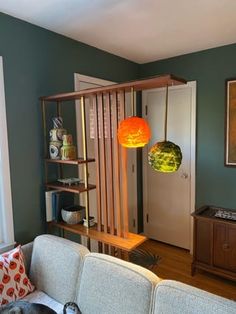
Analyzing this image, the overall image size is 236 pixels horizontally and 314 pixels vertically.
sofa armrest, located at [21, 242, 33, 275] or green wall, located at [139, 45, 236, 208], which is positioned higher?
green wall, located at [139, 45, 236, 208]

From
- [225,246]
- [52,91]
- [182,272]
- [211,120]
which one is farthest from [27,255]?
[211,120]

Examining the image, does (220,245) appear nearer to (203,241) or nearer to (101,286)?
(203,241)

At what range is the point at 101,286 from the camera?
1.46 meters

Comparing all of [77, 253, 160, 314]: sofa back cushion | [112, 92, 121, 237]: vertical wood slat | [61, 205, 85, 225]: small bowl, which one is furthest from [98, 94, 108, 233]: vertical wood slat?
[77, 253, 160, 314]: sofa back cushion

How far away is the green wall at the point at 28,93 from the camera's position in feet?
6.47

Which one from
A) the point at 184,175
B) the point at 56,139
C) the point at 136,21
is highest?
the point at 136,21

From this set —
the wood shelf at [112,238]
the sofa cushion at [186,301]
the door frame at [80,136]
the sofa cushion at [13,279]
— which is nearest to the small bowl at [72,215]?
the wood shelf at [112,238]

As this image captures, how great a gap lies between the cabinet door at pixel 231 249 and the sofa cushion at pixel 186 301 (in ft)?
4.46

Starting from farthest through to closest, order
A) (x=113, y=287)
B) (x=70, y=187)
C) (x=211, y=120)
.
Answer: (x=211, y=120), (x=70, y=187), (x=113, y=287)

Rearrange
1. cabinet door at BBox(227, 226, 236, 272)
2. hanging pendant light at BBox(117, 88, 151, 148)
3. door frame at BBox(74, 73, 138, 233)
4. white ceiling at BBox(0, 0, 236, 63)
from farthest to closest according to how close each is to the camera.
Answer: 1. door frame at BBox(74, 73, 138, 233)
2. cabinet door at BBox(227, 226, 236, 272)
3. white ceiling at BBox(0, 0, 236, 63)
4. hanging pendant light at BBox(117, 88, 151, 148)

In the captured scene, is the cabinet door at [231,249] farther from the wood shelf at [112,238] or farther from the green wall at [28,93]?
the green wall at [28,93]

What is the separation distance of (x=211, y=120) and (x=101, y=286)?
2198 millimetres

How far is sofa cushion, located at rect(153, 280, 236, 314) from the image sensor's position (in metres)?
1.11

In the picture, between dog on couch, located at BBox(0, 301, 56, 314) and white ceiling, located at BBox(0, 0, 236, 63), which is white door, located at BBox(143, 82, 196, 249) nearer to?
white ceiling, located at BBox(0, 0, 236, 63)
